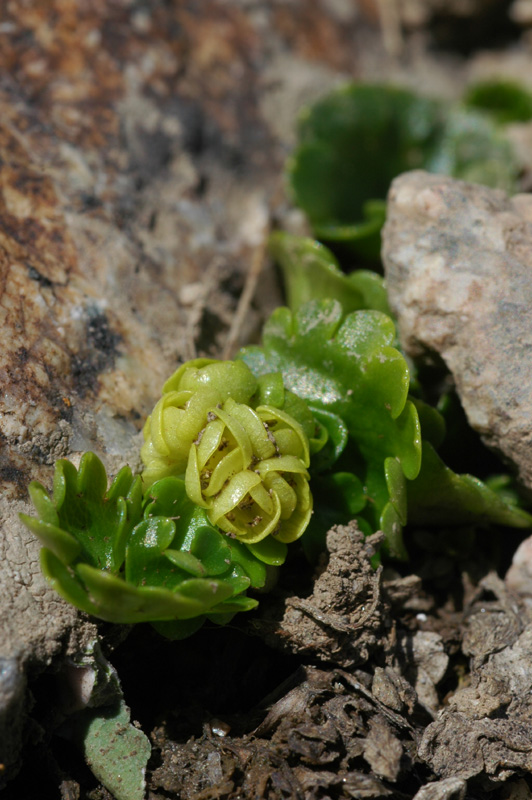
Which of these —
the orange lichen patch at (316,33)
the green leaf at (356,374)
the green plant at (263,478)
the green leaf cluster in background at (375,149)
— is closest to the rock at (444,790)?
the green plant at (263,478)

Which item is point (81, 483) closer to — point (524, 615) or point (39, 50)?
point (524, 615)

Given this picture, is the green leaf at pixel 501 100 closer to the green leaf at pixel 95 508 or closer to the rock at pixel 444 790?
the green leaf at pixel 95 508

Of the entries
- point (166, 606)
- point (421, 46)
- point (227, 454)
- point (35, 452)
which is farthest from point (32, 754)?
point (421, 46)

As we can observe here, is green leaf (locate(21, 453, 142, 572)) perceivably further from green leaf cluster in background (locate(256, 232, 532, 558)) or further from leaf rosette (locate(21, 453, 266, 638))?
green leaf cluster in background (locate(256, 232, 532, 558))

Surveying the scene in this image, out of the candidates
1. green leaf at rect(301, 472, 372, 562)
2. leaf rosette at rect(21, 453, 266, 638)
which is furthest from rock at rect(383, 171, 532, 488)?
leaf rosette at rect(21, 453, 266, 638)

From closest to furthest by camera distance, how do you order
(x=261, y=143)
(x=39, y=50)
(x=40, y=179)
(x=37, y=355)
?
(x=37, y=355), (x=40, y=179), (x=39, y=50), (x=261, y=143)
